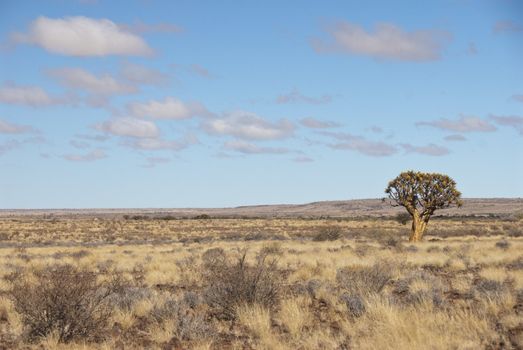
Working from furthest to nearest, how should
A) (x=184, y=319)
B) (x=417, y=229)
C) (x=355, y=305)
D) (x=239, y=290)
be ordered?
(x=417, y=229), (x=239, y=290), (x=355, y=305), (x=184, y=319)

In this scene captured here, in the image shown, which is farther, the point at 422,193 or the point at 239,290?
the point at 422,193

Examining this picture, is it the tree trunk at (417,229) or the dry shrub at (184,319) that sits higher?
the tree trunk at (417,229)

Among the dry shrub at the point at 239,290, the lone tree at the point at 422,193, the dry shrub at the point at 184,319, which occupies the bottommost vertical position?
the dry shrub at the point at 184,319

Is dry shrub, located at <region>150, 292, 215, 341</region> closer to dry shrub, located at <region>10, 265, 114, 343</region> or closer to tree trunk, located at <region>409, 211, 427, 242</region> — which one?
dry shrub, located at <region>10, 265, 114, 343</region>

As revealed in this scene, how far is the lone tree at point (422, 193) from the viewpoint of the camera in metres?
35.7

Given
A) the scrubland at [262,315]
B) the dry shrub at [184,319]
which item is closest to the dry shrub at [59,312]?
the scrubland at [262,315]

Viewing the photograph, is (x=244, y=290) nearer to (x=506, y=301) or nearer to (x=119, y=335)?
(x=119, y=335)

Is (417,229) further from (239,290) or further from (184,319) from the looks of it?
(184,319)

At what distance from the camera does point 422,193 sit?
35969 millimetres

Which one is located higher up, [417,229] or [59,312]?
[417,229]

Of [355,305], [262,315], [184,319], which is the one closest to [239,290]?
[262,315]

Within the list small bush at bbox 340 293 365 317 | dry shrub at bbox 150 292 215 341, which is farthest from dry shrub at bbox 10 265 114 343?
small bush at bbox 340 293 365 317

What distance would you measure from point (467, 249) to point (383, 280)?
51.1 ft

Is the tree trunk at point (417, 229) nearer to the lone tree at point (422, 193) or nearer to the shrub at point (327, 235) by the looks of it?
the lone tree at point (422, 193)
